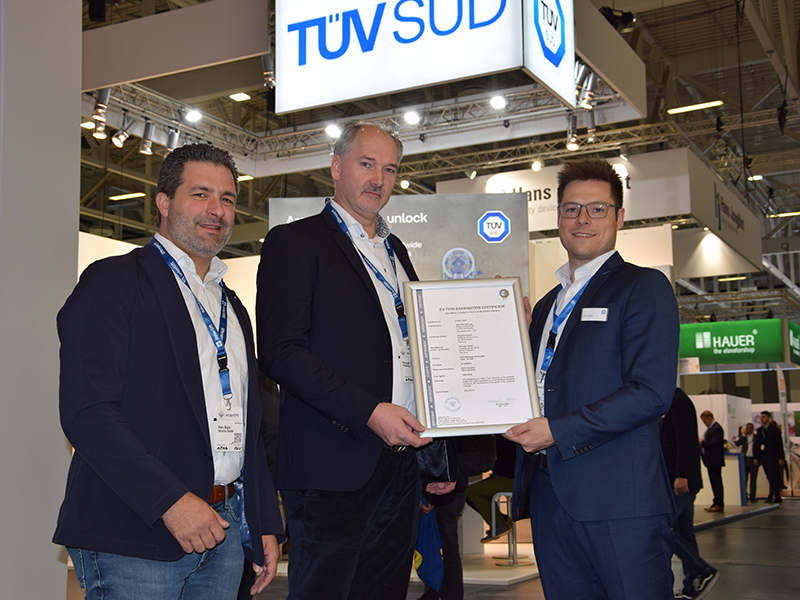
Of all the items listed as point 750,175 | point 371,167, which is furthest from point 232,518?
point 750,175

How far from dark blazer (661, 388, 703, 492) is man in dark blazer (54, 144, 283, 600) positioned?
14.5 ft

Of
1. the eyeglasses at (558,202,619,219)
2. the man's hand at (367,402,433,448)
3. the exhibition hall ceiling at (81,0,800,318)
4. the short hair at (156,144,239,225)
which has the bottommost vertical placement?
the man's hand at (367,402,433,448)

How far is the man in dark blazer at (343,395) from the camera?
2.09m

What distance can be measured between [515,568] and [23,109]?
16.7 feet

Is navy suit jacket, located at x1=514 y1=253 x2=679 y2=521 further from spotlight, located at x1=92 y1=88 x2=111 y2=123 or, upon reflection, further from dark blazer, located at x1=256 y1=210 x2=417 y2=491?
spotlight, located at x1=92 y1=88 x2=111 y2=123

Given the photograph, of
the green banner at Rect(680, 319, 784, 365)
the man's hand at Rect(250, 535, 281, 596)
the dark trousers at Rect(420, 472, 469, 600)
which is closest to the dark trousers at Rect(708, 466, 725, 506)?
the green banner at Rect(680, 319, 784, 365)

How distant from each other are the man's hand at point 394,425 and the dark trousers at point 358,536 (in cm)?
14

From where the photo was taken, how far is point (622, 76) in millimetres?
7082

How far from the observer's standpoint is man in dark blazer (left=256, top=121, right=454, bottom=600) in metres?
2.09

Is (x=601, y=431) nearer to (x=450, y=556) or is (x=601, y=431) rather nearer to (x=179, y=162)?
(x=179, y=162)

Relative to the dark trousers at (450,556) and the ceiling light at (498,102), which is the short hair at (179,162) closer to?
the dark trousers at (450,556)

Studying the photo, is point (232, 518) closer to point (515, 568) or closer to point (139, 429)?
point (139, 429)

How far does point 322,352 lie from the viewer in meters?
2.19

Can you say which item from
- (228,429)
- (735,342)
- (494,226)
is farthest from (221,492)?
(735,342)
